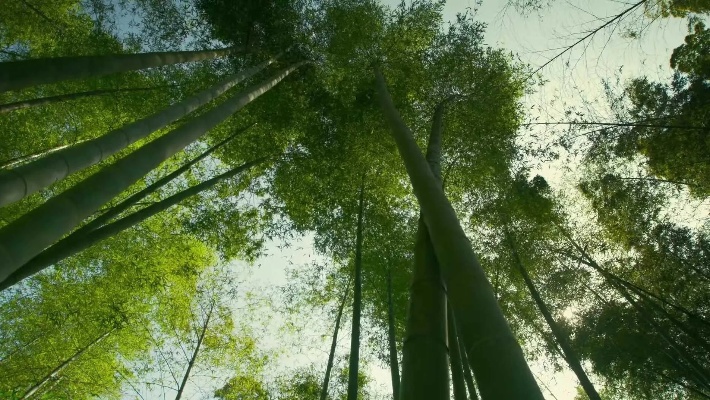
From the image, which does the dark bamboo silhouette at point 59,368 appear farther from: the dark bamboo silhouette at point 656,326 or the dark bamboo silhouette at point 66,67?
the dark bamboo silhouette at point 656,326

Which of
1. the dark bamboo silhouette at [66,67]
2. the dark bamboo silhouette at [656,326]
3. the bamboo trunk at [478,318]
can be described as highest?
the dark bamboo silhouette at [656,326]

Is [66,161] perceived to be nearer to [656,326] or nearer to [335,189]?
[335,189]

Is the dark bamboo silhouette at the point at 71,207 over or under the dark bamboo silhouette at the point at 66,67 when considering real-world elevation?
under

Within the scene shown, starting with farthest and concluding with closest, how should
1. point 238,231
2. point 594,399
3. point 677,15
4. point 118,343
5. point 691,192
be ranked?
point 118,343 < point 238,231 < point 691,192 < point 594,399 < point 677,15

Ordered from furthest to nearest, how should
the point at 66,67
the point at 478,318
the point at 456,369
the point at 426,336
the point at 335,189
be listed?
1. the point at 335,189
2. the point at 456,369
3. the point at 66,67
4. the point at 426,336
5. the point at 478,318

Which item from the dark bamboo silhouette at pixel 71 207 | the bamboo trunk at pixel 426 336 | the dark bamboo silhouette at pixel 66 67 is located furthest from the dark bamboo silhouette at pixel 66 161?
the bamboo trunk at pixel 426 336

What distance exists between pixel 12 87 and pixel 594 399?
23.1ft

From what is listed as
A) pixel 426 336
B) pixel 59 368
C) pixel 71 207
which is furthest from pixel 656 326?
pixel 59 368

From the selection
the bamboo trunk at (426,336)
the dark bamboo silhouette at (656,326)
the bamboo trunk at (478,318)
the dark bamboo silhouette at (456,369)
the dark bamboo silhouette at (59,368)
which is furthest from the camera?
the dark bamboo silhouette at (59,368)

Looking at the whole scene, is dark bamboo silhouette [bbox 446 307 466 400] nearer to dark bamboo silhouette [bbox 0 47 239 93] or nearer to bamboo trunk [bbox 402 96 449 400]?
bamboo trunk [bbox 402 96 449 400]

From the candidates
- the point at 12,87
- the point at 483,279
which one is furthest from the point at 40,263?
the point at 483,279

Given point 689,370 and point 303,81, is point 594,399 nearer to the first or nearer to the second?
point 689,370

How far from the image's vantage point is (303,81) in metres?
6.63

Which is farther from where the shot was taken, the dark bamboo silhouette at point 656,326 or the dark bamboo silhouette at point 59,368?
the dark bamboo silhouette at point 59,368
